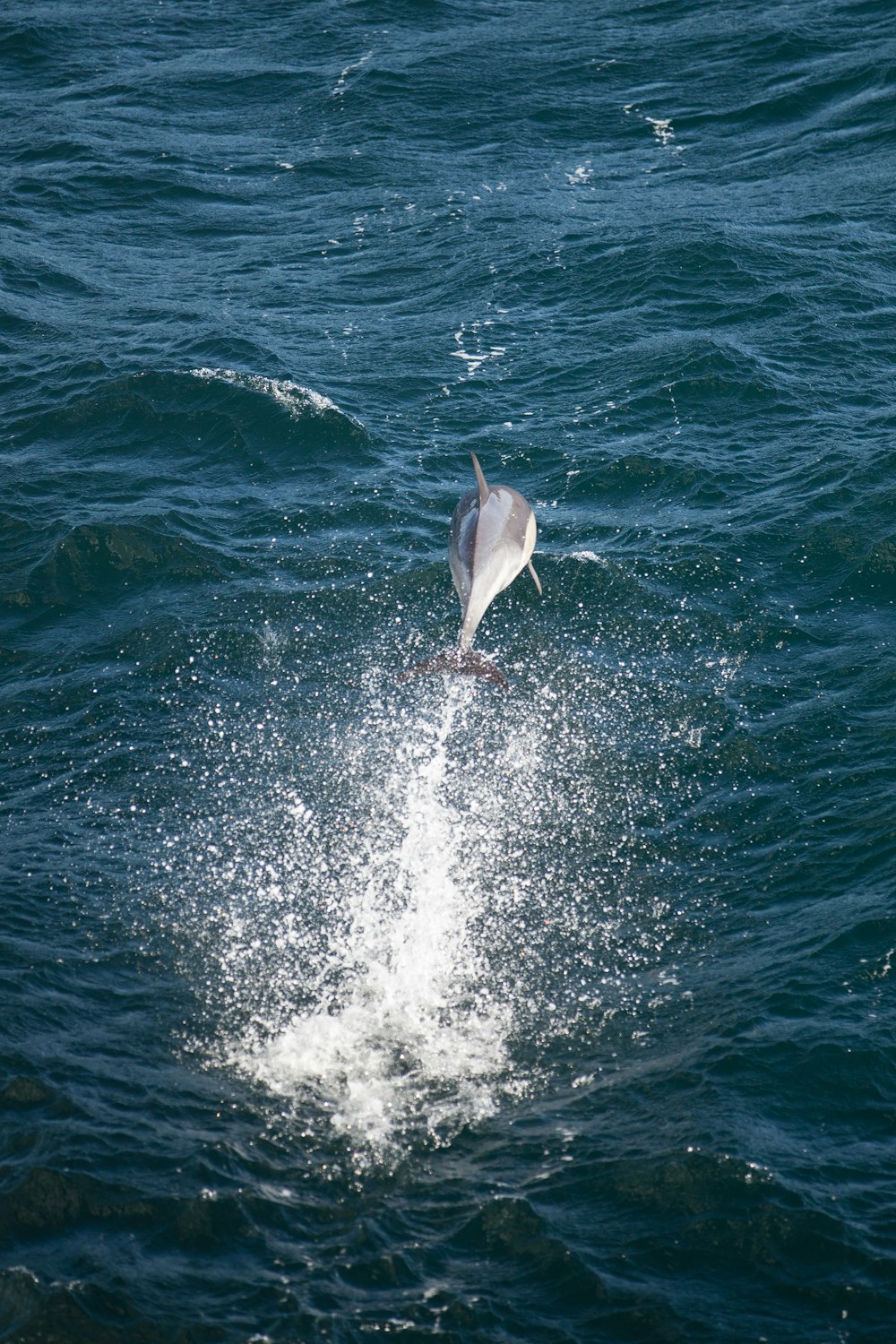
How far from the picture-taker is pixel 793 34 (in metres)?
38.2

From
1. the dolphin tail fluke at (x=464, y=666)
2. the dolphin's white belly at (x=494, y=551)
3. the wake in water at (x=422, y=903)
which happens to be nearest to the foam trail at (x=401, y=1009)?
the wake in water at (x=422, y=903)

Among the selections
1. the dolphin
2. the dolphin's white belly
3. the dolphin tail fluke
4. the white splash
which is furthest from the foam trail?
the white splash

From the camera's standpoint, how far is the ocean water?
11.5m

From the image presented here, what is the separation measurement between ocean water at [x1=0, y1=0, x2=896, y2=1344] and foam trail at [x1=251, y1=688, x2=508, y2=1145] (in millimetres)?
52

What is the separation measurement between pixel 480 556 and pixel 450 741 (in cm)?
374

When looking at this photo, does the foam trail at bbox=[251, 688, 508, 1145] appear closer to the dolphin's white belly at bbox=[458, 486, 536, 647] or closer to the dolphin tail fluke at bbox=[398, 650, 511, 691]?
the dolphin tail fluke at bbox=[398, 650, 511, 691]

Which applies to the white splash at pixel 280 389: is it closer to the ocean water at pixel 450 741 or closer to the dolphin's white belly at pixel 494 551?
the ocean water at pixel 450 741

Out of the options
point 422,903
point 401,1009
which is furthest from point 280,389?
point 401,1009

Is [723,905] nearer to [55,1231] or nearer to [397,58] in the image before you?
[55,1231]

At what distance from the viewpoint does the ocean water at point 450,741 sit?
1152 cm

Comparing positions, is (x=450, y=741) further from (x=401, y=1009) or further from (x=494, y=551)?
(x=401, y=1009)

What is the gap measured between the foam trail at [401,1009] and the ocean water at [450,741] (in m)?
0.05

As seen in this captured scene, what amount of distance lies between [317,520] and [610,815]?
7856mm

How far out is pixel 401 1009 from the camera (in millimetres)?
13688
